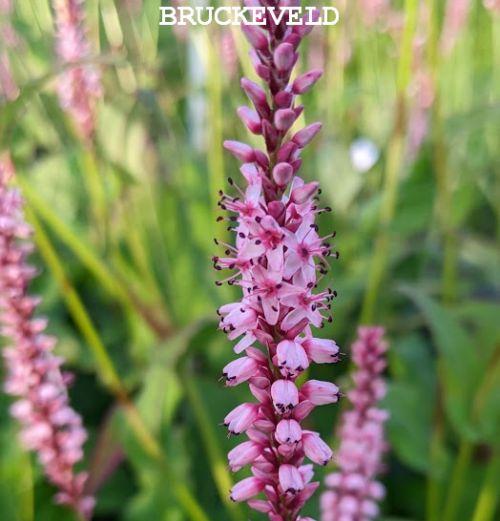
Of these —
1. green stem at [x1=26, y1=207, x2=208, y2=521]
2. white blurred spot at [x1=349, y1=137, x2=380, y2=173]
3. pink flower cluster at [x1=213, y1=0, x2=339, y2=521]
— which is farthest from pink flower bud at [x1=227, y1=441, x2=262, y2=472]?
white blurred spot at [x1=349, y1=137, x2=380, y2=173]

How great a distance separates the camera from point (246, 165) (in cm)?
50

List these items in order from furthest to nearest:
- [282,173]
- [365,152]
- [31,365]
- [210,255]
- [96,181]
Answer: [365,152] → [210,255] → [96,181] → [31,365] → [282,173]

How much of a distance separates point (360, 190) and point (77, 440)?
4.27 ft

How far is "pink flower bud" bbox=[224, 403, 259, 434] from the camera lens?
51 cm

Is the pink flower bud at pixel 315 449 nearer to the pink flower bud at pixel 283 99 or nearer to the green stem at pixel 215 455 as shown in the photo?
the pink flower bud at pixel 283 99

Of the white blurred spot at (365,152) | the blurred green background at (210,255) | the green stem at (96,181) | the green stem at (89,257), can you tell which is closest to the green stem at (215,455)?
the blurred green background at (210,255)

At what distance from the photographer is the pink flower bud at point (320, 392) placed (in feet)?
1.71

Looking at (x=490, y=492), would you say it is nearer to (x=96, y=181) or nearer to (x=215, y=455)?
(x=215, y=455)

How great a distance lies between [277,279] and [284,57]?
135 mm

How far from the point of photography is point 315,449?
0.52m

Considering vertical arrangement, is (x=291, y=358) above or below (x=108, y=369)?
above

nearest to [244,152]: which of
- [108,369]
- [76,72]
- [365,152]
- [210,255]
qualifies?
[108,369]

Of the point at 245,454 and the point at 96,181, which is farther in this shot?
the point at 96,181

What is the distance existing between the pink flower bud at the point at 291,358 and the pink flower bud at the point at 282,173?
0.10m
